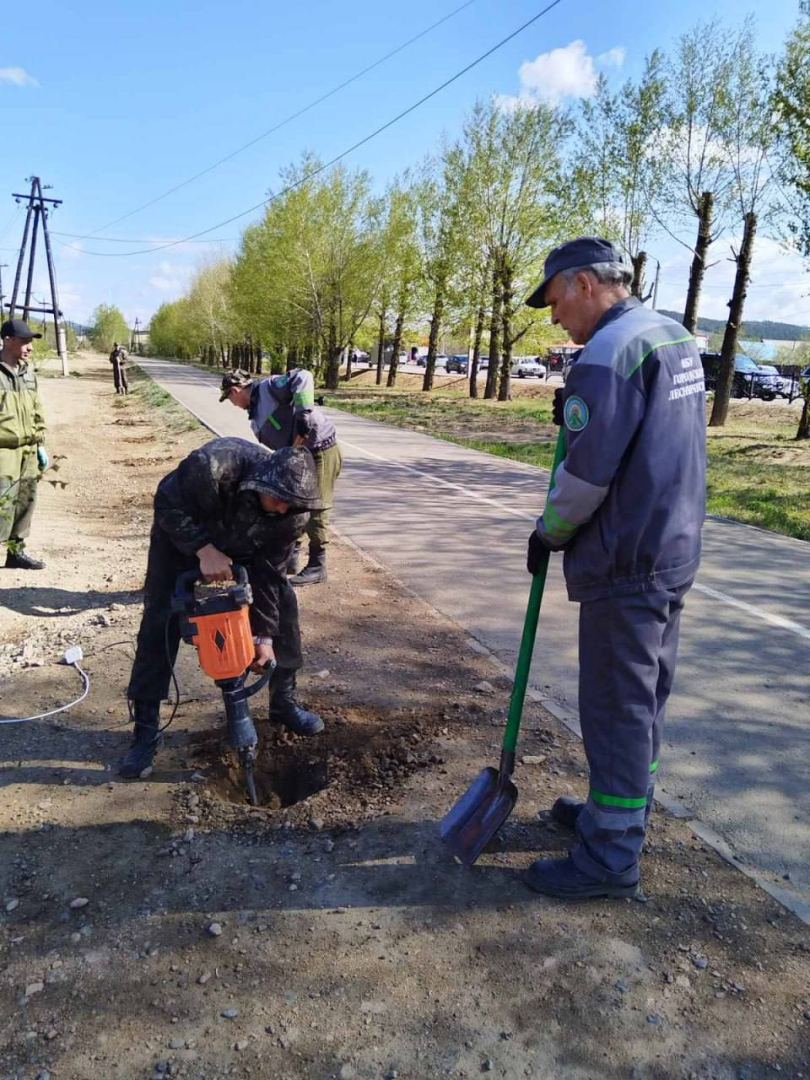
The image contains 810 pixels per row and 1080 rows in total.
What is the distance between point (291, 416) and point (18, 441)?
2.24 metres

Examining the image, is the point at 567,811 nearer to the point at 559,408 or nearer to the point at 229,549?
the point at 559,408

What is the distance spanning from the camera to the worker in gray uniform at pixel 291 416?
19.8 feet

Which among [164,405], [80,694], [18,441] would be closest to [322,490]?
[18,441]

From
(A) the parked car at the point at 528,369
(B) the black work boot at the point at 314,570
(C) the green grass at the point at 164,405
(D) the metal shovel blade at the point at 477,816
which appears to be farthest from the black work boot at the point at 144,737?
(A) the parked car at the point at 528,369

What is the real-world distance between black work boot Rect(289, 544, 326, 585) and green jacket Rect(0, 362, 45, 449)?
2488 millimetres

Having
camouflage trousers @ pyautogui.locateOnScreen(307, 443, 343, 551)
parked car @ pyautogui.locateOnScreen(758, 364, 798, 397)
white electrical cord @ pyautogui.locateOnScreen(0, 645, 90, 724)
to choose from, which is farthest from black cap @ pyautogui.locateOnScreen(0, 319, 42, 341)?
parked car @ pyautogui.locateOnScreen(758, 364, 798, 397)

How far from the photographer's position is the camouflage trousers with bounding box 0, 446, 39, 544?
20.2 ft

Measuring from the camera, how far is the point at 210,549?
311cm

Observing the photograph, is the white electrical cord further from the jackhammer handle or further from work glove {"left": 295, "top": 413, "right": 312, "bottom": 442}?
work glove {"left": 295, "top": 413, "right": 312, "bottom": 442}

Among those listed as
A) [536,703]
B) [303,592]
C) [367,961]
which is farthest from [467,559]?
[367,961]

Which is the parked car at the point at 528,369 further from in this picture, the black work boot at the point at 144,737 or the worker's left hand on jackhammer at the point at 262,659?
the black work boot at the point at 144,737

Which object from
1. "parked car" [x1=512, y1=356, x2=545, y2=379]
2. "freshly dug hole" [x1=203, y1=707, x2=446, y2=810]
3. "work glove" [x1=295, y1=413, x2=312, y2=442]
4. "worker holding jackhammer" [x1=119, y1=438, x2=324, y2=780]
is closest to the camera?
"worker holding jackhammer" [x1=119, y1=438, x2=324, y2=780]

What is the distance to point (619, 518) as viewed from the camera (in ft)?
7.91

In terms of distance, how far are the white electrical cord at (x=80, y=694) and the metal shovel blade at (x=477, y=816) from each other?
210cm
